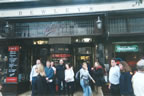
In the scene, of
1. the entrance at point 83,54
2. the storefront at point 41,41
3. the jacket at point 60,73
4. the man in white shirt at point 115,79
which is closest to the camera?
the man in white shirt at point 115,79

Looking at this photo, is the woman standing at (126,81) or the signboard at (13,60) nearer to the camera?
the woman standing at (126,81)

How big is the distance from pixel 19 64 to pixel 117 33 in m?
6.01

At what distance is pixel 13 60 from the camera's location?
746 centimetres

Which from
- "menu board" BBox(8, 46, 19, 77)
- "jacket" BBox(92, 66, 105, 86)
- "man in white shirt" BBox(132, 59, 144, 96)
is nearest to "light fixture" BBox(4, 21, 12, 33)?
"menu board" BBox(8, 46, 19, 77)

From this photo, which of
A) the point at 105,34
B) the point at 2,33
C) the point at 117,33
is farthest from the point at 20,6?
the point at 117,33

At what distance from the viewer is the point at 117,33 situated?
679 cm

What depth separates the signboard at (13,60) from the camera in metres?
7.35

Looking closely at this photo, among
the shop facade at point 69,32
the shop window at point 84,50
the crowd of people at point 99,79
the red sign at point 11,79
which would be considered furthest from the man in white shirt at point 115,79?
the red sign at point 11,79

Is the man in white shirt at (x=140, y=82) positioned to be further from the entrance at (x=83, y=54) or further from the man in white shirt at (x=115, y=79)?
the entrance at (x=83, y=54)

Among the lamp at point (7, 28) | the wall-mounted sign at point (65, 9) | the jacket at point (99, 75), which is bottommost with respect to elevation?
the jacket at point (99, 75)

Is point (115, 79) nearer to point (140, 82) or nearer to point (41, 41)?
point (140, 82)

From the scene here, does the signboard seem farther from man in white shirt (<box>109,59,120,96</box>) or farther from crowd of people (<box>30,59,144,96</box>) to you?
man in white shirt (<box>109,59,120,96</box>)

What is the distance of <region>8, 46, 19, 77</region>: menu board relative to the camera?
24.1 feet

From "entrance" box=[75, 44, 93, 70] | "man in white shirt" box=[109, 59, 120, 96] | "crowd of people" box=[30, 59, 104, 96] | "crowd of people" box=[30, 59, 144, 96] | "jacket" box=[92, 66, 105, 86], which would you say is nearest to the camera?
"crowd of people" box=[30, 59, 144, 96]
